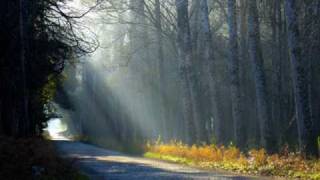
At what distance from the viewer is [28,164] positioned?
47.8 feet

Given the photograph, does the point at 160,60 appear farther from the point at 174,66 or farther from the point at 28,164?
the point at 28,164

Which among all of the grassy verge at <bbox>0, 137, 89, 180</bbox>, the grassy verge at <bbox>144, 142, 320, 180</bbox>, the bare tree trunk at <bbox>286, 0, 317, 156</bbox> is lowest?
the grassy verge at <bbox>144, 142, 320, 180</bbox>

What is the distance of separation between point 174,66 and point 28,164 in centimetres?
4368

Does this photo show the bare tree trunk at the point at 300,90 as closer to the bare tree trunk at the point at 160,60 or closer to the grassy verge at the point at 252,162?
the grassy verge at the point at 252,162

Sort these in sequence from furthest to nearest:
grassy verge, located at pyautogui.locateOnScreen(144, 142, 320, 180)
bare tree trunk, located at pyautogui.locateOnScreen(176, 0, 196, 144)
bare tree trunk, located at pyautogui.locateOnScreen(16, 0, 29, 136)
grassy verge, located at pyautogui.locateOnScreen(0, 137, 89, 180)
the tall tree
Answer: the tall tree, bare tree trunk, located at pyautogui.locateOnScreen(176, 0, 196, 144), bare tree trunk, located at pyautogui.locateOnScreen(16, 0, 29, 136), grassy verge, located at pyautogui.locateOnScreen(144, 142, 320, 180), grassy verge, located at pyautogui.locateOnScreen(0, 137, 89, 180)

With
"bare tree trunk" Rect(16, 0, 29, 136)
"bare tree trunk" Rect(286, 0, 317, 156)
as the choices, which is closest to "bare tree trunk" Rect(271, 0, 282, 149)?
"bare tree trunk" Rect(286, 0, 317, 156)

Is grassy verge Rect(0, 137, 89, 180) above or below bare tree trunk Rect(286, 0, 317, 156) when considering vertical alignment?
below

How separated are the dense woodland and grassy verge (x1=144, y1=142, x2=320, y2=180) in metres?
1.22

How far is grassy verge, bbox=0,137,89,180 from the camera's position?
13.7 metres

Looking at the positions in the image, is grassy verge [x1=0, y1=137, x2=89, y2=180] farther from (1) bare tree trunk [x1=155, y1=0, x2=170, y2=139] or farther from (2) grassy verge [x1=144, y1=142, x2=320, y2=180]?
(1) bare tree trunk [x1=155, y1=0, x2=170, y2=139]

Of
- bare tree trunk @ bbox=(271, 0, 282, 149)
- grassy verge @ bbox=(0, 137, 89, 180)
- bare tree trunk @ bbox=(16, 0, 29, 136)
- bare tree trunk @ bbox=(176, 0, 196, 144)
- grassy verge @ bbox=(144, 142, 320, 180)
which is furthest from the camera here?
bare tree trunk @ bbox=(271, 0, 282, 149)

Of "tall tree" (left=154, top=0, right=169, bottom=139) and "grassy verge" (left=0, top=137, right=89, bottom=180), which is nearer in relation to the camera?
"grassy verge" (left=0, top=137, right=89, bottom=180)

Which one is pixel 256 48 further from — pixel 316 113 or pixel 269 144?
pixel 316 113

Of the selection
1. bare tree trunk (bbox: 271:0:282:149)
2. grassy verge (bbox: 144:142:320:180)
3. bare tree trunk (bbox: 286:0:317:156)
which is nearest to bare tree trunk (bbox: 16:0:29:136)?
grassy verge (bbox: 144:142:320:180)
